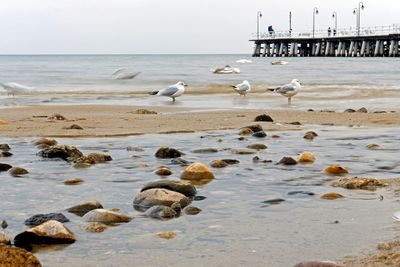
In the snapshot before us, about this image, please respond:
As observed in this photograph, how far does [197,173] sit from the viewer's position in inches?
240

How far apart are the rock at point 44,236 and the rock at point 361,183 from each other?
2.50 metres

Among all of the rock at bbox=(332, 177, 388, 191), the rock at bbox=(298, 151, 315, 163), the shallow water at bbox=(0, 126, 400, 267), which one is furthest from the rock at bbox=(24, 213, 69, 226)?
the rock at bbox=(298, 151, 315, 163)

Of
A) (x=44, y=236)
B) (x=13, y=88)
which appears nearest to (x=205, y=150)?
(x=44, y=236)

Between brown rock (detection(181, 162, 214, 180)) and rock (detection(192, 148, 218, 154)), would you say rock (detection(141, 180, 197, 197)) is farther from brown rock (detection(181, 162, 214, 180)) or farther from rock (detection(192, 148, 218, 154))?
rock (detection(192, 148, 218, 154))

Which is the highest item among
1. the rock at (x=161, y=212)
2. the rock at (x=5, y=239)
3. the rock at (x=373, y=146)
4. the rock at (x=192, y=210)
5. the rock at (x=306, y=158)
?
the rock at (x=5, y=239)

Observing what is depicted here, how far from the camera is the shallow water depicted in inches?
148

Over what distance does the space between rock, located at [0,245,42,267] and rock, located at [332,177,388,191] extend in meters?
3.07

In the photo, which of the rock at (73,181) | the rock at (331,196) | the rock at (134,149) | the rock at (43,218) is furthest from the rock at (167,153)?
the rock at (43,218)

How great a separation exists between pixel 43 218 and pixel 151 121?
7.40 meters

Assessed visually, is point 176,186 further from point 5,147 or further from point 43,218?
point 5,147

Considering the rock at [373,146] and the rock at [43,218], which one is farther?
the rock at [373,146]

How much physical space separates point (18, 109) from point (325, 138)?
26.6 ft

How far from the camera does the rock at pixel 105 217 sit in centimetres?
451

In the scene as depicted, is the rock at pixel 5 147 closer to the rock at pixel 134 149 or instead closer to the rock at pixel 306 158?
the rock at pixel 134 149
